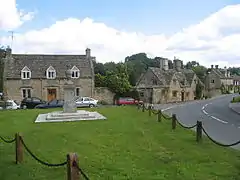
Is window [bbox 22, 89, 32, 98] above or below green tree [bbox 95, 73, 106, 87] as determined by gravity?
below

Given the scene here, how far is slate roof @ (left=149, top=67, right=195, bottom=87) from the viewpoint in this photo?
233 feet

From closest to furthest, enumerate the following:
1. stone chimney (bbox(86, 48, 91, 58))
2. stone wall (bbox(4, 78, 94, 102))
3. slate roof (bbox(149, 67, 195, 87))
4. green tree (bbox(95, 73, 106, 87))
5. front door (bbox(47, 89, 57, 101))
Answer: stone wall (bbox(4, 78, 94, 102))
front door (bbox(47, 89, 57, 101))
stone chimney (bbox(86, 48, 91, 58))
green tree (bbox(95, 73, 106, 87))
slate roof (bbox(149, 67, 195, 87))

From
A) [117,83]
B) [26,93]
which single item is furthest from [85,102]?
[26,93]

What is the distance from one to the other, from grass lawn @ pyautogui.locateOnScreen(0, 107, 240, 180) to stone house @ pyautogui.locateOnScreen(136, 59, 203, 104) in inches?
2006

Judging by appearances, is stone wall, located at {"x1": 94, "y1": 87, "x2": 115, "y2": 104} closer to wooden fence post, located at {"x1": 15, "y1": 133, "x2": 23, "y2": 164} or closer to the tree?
the tree

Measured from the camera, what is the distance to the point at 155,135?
16922 mm

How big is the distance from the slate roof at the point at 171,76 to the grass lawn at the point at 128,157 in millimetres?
53940

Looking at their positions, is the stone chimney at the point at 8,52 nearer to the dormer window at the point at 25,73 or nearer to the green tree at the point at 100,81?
the dormer window at the point at 25,73

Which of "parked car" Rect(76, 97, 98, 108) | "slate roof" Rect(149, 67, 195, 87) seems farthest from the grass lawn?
"slate roof" Rect(149, 67, 195, 87)

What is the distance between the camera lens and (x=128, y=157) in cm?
1159

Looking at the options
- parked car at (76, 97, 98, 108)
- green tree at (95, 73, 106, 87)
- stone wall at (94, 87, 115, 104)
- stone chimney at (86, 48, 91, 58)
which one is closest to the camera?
parked car at (76, 97, 98, 108)

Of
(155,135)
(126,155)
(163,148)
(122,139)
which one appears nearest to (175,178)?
(126,155)

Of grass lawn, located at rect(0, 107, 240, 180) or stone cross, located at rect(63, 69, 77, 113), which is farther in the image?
stone cross, located at rect(63, 69, 77, 113)

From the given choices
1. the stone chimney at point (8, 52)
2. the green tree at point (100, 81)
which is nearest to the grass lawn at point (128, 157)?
the stone chimney at point (8, 52)
